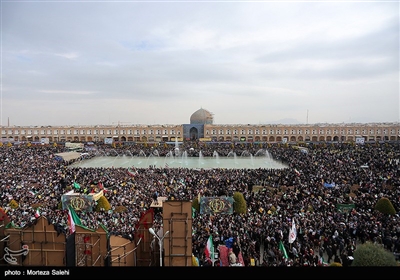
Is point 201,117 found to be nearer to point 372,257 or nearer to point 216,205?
point 216,205

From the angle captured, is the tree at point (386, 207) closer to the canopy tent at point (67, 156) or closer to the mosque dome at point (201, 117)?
the canopy tent at point (67, 156)

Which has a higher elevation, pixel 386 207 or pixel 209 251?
pixel 386 207

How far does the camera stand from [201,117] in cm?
6925

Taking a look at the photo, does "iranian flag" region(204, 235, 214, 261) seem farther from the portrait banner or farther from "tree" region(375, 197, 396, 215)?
"tree" region(375, 197, 396, 215)

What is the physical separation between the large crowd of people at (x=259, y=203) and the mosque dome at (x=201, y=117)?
145 ft

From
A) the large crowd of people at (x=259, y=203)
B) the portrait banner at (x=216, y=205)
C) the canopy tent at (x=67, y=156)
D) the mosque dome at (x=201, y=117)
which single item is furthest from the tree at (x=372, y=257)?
the mosque dome at (x=201, y=117)

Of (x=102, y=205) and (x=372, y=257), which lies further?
(x=102, y=205)

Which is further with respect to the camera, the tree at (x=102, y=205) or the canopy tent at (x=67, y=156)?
the canopy tent at (x=67, y=156)

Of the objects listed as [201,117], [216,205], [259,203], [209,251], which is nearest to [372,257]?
[209,251]

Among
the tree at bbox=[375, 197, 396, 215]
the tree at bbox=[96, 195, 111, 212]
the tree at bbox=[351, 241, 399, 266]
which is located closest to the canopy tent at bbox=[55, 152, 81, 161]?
the tree at bbox=[96, 195, 111, 212]

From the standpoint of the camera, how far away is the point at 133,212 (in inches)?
487

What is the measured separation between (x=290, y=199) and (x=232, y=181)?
524 cm

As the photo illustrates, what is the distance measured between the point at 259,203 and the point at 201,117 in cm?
5635

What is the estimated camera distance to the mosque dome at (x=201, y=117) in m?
Result: 69.1
